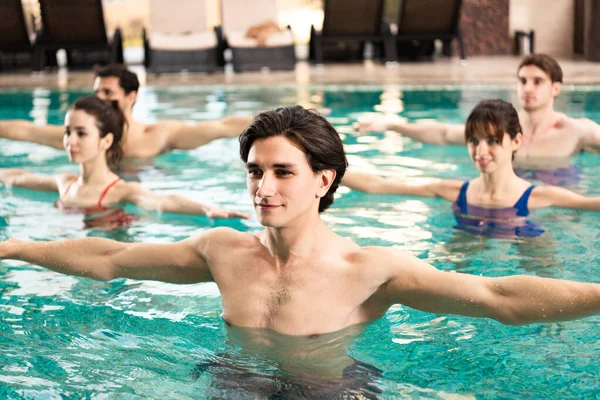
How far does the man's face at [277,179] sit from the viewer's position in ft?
8.91

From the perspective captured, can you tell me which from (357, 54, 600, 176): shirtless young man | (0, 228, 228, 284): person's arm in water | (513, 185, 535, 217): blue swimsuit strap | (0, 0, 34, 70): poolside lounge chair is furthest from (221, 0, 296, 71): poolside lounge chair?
(0, 228, 228, 284): person's arm in water

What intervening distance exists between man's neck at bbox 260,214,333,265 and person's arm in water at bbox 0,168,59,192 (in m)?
3.39

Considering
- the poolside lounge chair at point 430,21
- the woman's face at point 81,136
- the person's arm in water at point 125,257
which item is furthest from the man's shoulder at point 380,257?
the poolside lounge chair at point 430,21

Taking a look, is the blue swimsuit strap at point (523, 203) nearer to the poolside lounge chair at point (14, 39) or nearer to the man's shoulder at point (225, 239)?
the man's shoulder at point (225, 239)

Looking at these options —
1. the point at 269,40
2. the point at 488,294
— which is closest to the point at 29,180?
the point at 488,294

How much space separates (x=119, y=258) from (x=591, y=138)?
14.1 feet

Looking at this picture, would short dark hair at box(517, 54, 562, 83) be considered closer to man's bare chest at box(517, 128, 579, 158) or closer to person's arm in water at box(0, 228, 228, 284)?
man's bare chest at box(517, 128, 579, 158)

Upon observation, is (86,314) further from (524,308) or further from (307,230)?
(524,308)

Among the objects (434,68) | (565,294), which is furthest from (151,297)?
(434,68)

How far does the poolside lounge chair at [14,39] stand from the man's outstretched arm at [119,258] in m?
11.4

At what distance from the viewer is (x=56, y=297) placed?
425cm

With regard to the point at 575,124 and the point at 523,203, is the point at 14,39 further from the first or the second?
the point at 523,203

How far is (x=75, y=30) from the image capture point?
13.8 m

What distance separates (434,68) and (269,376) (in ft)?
36.6
